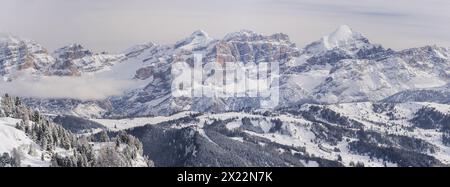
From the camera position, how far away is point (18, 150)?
192m
